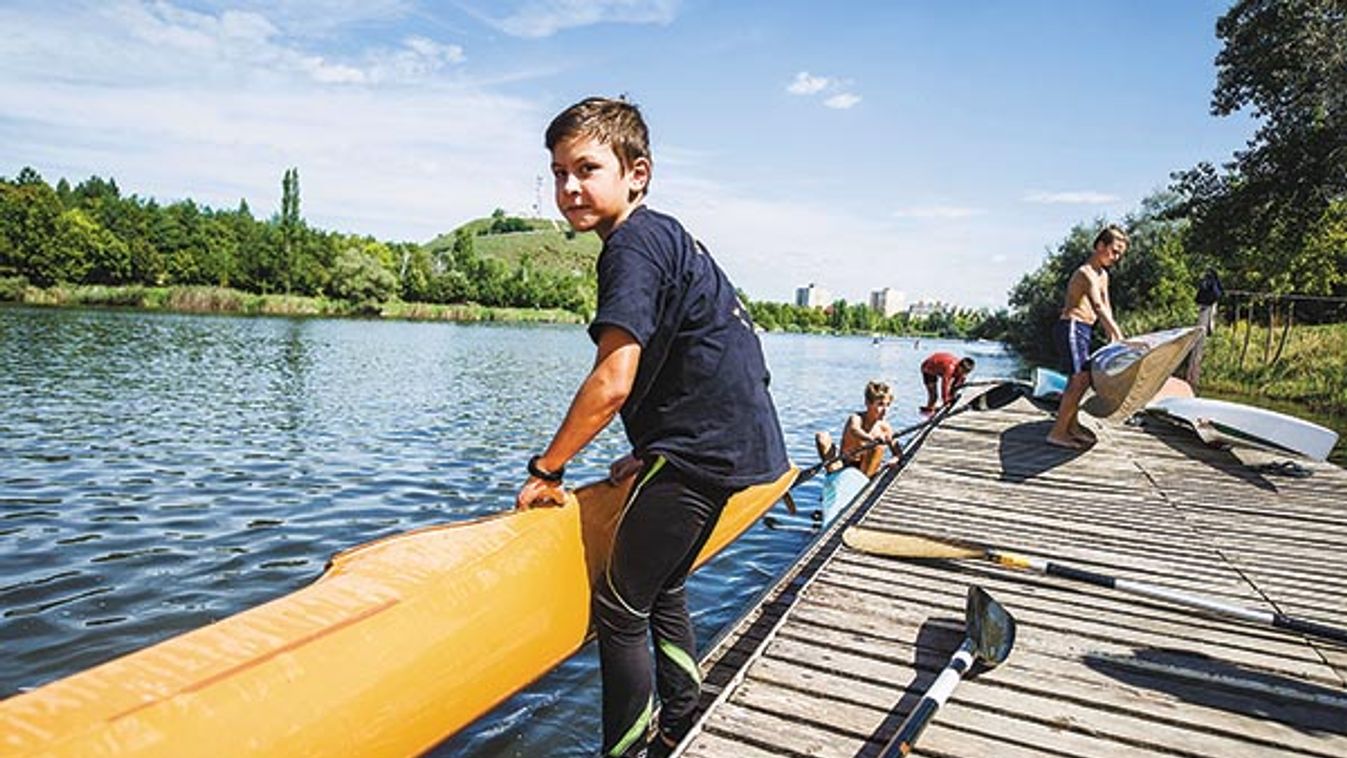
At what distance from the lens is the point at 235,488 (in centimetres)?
987

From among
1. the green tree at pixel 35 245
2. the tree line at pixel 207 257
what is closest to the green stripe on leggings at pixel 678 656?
the tree line at pixel 207 257

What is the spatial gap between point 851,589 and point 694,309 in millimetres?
2708

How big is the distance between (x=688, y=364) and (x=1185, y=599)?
3.39 m

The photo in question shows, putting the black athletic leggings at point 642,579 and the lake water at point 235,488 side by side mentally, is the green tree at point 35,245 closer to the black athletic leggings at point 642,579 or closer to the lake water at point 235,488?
the lake water at point 235,488

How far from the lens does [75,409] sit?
14.2 metres

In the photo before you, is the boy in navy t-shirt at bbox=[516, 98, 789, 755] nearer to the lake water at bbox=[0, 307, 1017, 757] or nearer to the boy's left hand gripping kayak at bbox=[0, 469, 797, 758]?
the boy's left hand gripping kayak at bbox=[0, 469, 797, 758]

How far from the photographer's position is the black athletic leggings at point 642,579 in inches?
→ 105

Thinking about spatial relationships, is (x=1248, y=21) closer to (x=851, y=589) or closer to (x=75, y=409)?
(x=851, y=589)

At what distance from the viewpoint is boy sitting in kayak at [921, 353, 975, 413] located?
14.6 m

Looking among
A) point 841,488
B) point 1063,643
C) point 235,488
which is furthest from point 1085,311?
point 235,488

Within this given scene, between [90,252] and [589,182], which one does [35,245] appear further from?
[589,182]

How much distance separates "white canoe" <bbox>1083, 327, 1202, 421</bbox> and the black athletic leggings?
23.9ft

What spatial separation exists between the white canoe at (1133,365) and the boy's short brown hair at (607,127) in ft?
24.4

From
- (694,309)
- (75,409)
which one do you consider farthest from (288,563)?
(75,409)
